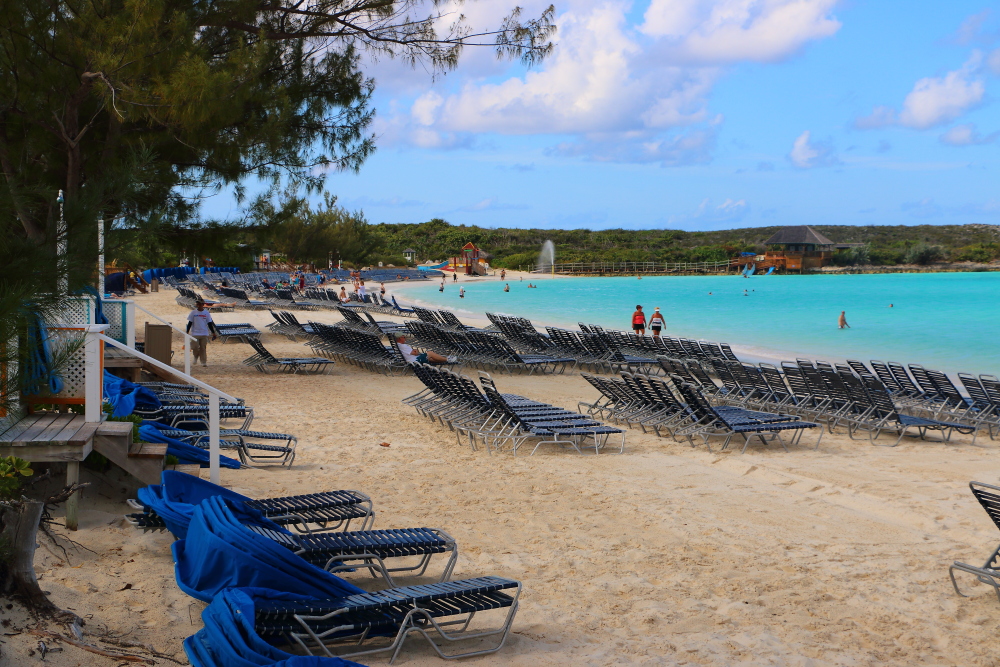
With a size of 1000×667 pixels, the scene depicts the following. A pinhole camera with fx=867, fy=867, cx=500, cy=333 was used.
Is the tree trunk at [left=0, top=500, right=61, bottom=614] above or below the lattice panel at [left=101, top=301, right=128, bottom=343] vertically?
below

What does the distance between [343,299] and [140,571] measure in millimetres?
30416

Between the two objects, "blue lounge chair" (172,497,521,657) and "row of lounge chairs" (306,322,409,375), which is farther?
"row of lounge chairs" (306,322,409,375)

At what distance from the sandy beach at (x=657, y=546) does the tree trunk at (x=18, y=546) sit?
0.36ft

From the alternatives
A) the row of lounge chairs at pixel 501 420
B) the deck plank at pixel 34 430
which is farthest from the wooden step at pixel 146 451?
the row of lounge chairs at pixel 501 420

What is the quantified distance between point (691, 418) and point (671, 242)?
→ 131320 mm

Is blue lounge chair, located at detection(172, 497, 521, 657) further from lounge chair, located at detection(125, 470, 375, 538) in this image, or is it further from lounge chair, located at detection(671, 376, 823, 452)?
lounge chair, located at detection(671, 376, 823, 452)

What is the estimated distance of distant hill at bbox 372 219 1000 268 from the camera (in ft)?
377

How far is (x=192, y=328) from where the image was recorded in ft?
43.4

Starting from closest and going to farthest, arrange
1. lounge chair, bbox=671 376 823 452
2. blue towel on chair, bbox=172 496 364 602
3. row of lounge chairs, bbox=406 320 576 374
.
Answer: blue towel on chair, bbox=172 496 364 602 → lounge chair, bbox=671 376 823 452 → row of lounge chairs, bbox=406 320 576 374

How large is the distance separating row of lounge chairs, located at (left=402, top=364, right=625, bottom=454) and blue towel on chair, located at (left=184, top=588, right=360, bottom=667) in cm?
452

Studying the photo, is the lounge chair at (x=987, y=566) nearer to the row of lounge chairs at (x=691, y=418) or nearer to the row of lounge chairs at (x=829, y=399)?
the row of lounge chairs at (x=691, y=418)

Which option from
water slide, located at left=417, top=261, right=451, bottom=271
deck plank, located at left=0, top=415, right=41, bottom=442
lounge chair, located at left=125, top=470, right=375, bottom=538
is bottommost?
lounge chair, located at left=125, top=470, right=375, bottom=538

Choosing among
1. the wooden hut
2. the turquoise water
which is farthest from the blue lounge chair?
the wooden hut

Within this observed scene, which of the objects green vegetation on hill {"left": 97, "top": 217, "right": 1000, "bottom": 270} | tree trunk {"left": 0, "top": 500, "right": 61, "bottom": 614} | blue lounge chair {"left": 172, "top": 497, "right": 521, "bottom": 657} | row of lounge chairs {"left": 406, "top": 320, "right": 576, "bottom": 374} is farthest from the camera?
green vegetation on hill {"left": 97, "top": 217, "right": 1000, "bottom": 270}
